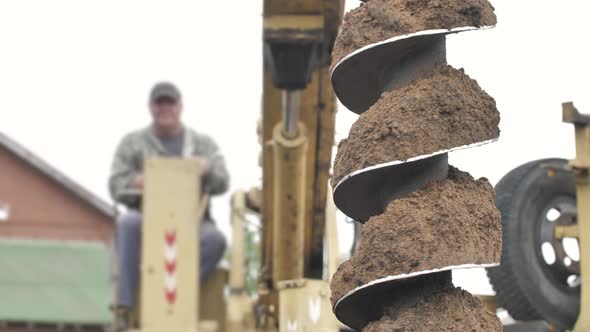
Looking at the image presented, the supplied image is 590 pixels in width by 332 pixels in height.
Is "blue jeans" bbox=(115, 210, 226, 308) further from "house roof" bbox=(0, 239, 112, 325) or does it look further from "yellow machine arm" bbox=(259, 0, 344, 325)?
"house roof" bbox=(0, 239, 112, 325)

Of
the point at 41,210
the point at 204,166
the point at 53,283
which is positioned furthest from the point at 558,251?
the point at 41,210

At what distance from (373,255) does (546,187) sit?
89.6 inches

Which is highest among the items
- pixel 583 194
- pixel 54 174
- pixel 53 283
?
pixel 54 174

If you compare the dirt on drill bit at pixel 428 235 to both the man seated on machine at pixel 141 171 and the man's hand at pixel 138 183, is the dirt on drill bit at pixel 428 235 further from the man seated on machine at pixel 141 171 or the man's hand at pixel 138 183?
the man's hand at pixel 138 183

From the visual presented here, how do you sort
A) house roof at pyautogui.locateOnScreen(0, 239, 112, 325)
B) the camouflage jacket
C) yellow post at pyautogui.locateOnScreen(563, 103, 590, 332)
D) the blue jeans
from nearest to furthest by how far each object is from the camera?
1. yellow post at pyautogui.locateOnScreen(563, 103, 590, 332)
2. the blue jeans
3. the camouflage jacket
4. house roof at pyautogui.locateOnScreen(0, 239, 112, 325)

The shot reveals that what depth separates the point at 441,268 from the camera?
3229 mm

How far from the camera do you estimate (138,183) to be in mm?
8445

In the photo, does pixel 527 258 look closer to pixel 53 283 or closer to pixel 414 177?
pixel 414 177

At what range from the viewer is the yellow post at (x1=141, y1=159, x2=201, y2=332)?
7734 millimetres

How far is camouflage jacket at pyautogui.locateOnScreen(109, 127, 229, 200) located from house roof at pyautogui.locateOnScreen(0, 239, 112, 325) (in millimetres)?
14698

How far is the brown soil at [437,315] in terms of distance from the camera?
129 inches

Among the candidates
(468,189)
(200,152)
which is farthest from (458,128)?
(200,152)

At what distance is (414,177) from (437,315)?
1.13 feet

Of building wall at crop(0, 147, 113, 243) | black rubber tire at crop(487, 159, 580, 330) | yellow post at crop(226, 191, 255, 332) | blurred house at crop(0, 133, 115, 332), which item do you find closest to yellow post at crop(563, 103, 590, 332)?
black rubber tire at crop(487, 159, 580, 330)
